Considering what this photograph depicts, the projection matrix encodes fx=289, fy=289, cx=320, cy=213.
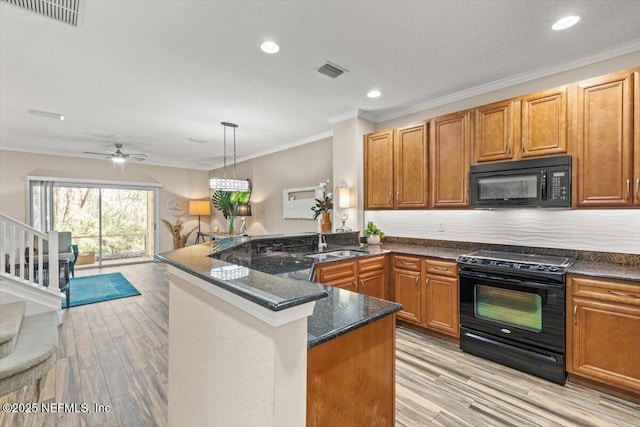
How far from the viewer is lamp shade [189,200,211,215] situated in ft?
26.5

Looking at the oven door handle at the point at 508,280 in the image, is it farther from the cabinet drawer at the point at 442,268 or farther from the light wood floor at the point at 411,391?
the light wood floor at the point at 411,391

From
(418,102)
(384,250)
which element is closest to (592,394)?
(384,250)

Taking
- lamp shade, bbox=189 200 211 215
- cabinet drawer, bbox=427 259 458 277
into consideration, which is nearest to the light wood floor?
cabinet drawer, bbox=427 259 458 277

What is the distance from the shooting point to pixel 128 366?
2.57 m

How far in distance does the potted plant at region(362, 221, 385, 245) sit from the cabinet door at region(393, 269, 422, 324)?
649mm

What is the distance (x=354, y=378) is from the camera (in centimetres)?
118

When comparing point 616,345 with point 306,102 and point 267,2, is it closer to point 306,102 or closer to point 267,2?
point 267,2

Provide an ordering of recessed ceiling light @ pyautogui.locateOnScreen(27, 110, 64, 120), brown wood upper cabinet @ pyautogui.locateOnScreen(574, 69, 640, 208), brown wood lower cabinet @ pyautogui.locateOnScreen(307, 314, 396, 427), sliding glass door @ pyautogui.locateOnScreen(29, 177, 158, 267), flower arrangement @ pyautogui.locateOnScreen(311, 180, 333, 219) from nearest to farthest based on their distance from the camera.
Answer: brown wood lower cabinet @ pyautogui.locateOnScreen(307, 314, 396, 427), brown wood upper cabinet @ pyautogui.locateOnScreen(574, 69, 640, 208), recessed ceiling light @ pyautogui.locateOnScreen(27, 110, 64, 120), flower arrangement @ pyautogui.locateOnScreen(311, 180, 333, 219), sliding glass door @ pyautogui.locateOnScreen(29, 177, 158, 267)

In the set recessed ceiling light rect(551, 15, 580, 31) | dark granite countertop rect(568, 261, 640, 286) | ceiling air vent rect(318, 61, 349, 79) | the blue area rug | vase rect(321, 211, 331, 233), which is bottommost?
the blue area rug

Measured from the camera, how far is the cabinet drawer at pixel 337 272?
109 inches

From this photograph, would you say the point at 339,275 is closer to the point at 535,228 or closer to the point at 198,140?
the point at 535,228

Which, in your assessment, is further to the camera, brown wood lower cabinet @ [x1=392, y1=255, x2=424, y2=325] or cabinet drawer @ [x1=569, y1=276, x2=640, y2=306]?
brown wood lower cabinet @ [x1=392, y1=255, x2=424, y2=325]

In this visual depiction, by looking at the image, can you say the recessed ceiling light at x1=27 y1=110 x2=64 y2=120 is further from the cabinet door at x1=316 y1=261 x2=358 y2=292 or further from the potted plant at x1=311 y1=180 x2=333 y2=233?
the cabinet door at x1=316 y1=261 x2=358 y2=292

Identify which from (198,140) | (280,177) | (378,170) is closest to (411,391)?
(378,170)
